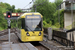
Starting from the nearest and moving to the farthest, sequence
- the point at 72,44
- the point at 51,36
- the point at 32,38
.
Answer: the point at 72,44 → the point at 32,38 → the point at 51,36

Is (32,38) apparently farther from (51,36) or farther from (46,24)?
(46,24)

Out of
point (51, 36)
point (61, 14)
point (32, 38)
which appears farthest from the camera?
point (61, 14)

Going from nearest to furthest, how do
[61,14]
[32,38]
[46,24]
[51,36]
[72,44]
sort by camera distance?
[72,44], [32,38], [51,36], [46,24], [61,14]

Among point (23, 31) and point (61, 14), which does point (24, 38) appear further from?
point (61, 14)

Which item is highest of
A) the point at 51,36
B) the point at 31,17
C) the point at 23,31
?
the point at 31,17

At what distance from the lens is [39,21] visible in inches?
716

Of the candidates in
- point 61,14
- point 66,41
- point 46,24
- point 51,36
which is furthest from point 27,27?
point 61,14

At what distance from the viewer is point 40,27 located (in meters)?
18.1

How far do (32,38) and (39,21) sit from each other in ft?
5.91

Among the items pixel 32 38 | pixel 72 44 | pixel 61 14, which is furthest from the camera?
pixel 61 14

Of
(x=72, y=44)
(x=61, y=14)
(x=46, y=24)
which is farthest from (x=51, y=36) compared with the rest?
(x=61, y=14)

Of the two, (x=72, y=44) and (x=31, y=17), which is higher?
(x=31, y=17)

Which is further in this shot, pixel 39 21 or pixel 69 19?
pixel 69 19

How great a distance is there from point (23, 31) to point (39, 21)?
182 centimetres
